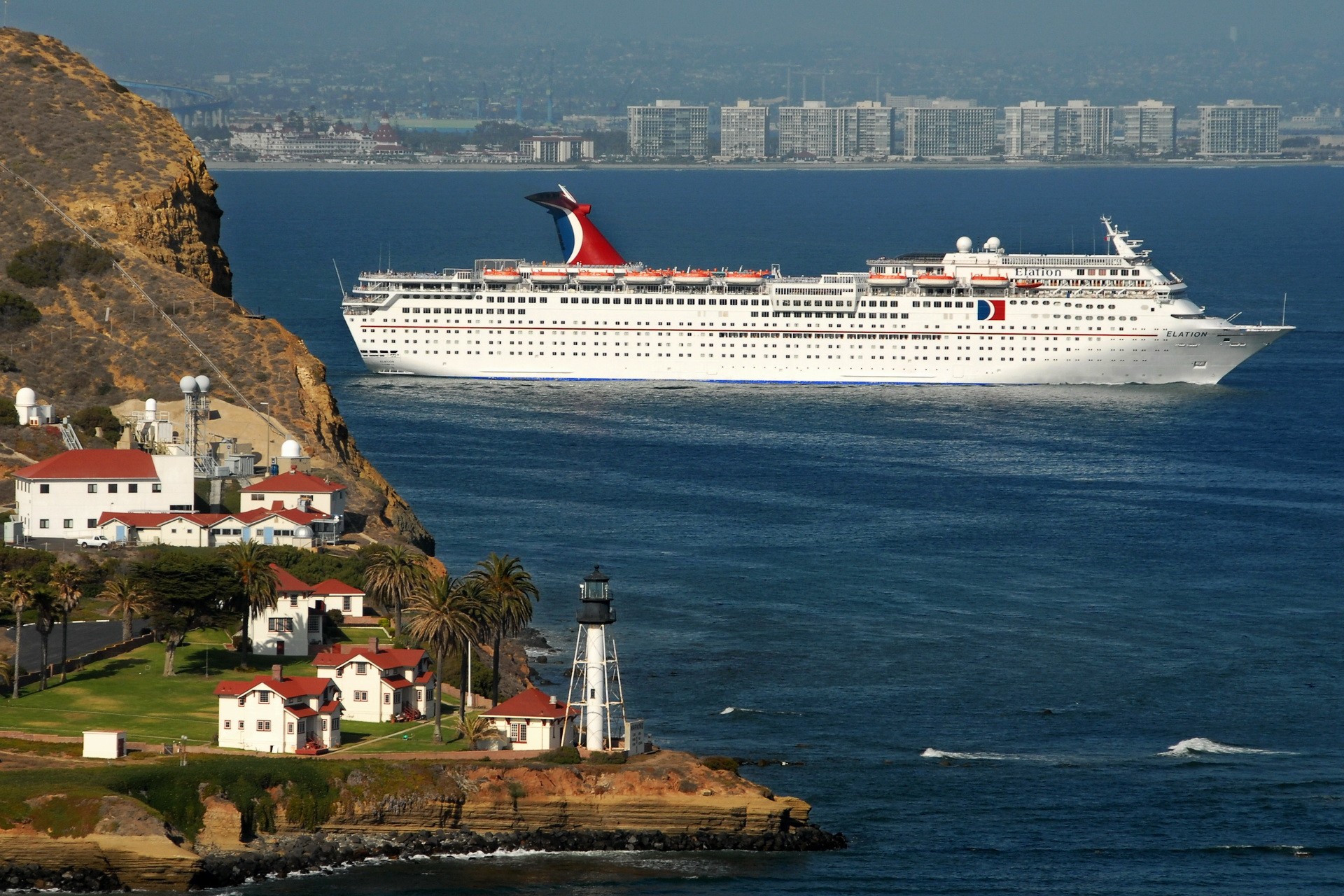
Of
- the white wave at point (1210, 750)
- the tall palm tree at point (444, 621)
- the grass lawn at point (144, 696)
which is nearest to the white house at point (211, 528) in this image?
the grass lawn at point (144, 696)

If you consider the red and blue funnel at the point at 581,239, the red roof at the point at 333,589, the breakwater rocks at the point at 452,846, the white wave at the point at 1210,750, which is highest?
the red and blue funnel at the point at 581,239

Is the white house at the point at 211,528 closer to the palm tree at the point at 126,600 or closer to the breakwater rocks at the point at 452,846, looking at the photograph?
the palm tree at the point at 126,600

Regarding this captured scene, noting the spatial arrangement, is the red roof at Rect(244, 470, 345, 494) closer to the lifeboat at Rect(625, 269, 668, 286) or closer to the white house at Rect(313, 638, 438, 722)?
the white house at Rect(313, 638, 438, 722)

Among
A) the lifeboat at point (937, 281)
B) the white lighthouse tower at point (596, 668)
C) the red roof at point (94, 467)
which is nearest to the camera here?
the white lighthouse tower at point (596, 668)

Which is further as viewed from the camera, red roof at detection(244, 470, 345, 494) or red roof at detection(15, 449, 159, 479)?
red roof at detection(244, 470, 345, 494)

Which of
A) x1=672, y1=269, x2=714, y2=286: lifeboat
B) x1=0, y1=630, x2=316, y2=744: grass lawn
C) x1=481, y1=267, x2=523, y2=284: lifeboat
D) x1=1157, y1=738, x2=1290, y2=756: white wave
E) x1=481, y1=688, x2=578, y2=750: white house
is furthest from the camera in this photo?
x1=481, y1=267, x2=523, y2=284: lifeboat

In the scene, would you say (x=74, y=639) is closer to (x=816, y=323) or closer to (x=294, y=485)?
(x=294, y=485)

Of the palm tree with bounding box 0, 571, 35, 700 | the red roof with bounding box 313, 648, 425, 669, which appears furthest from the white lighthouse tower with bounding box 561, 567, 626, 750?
the palm tree with bounding box 0, 571, 35, 700
